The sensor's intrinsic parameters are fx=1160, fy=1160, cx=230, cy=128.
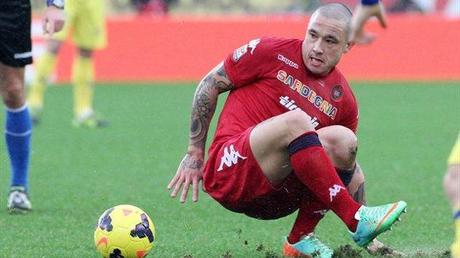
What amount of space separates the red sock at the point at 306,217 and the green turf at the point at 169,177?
15 cm

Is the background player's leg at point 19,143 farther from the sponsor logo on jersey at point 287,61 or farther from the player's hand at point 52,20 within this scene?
the sponsor logo on jersey at point 287,61

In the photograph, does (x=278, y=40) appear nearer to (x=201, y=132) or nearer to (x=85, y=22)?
(x=201, y=132)

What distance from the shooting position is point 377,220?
5121 mm

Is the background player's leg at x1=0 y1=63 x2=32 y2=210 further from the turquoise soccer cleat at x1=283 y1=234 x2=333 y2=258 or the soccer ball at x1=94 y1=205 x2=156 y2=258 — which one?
the turquoise soccer cleat at x1=283 y1=234 x2=333 y2=258

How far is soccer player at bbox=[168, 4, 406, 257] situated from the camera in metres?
5.44

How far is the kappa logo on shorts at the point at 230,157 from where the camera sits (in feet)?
18.1

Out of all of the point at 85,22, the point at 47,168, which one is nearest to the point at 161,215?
the point at 47,168

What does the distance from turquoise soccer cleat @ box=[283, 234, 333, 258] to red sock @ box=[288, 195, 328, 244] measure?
0.03 metres

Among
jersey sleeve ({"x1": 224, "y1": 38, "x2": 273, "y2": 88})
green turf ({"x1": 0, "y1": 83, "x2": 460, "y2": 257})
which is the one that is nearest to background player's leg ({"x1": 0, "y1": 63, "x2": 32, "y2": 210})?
green turf ({"x1": 0, "y1": 83, "x2": 460, "y2": 257})

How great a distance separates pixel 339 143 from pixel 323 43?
515 mm

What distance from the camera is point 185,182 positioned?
566 centimetres

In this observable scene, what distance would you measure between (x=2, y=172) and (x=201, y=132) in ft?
12.6

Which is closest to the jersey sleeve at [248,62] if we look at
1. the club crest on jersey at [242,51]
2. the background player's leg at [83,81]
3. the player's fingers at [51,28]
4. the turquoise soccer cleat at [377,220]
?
the club crest on jersey at [242,51]

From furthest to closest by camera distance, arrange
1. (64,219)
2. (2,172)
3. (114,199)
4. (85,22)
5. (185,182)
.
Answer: (85,22)
(2,172)
(114,199)
(64,219)
(185,182)
